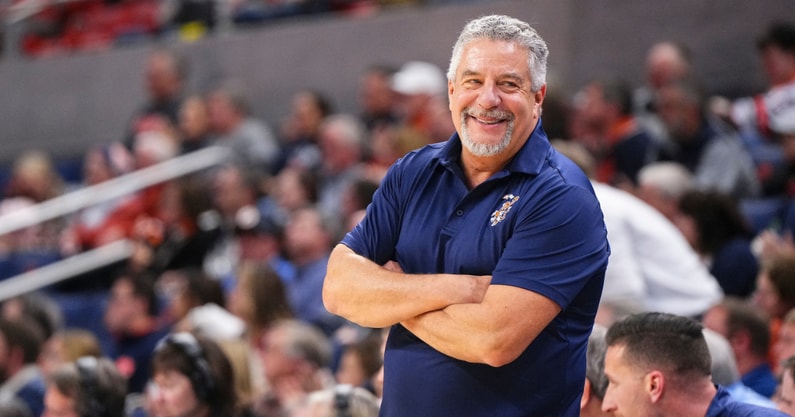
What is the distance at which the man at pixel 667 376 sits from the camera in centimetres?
282

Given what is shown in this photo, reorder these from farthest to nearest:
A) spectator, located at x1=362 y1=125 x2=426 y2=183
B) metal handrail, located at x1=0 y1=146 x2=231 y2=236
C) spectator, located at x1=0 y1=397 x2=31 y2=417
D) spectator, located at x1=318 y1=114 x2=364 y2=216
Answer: metal handrail, located at x1=0 y1=146 x2=231 y2=236, spectator, located at x1=318 y1=114 x2=364 y2=216, spectator, located at x1=362 y1=125 x2=426 y2=183, spectator, located at x1=0 y1=397 x2=31 y2=417

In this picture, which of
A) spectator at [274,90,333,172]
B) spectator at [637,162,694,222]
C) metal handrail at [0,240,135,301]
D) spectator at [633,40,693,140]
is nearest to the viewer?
spectator at [637,162,694,222]

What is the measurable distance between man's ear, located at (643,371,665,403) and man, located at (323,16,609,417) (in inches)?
15.3

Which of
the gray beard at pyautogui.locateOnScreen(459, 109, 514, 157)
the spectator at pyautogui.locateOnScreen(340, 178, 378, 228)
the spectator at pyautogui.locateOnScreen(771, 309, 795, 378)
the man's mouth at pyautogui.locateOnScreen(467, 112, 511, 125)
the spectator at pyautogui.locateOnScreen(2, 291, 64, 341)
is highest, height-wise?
the man's mouth at pyautogui.locateOnScreen(467, 112, 511, 125)

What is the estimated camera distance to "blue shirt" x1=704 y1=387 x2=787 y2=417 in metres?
2.73

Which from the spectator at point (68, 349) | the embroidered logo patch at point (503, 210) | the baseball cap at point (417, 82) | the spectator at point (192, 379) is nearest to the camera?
the embroidered logo patch at point (503, 210)

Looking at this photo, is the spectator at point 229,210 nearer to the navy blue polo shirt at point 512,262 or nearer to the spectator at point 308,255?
the spectator at point 308,255

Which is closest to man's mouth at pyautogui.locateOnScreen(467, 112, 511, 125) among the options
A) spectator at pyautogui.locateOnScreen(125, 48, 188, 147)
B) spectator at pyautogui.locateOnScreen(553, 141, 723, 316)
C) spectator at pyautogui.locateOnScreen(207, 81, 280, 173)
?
spectator at pyautogui.locateOnScreen(553, 141, 723, 316)

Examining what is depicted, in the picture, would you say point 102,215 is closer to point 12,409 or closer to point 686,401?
point 12,409

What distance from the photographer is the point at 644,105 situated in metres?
7.21

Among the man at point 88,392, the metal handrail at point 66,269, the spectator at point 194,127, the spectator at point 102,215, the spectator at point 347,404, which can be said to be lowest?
the metal handrail at point 66,269

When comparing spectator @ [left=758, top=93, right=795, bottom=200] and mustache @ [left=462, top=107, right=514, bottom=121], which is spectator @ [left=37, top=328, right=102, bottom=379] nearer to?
mustache @ [left=462, top=107, right=514, bottom=121]

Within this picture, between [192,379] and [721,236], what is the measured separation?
2.51 meters

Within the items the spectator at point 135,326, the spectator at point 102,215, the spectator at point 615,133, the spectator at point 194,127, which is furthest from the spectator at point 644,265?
the spectator at point 194,127
